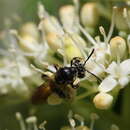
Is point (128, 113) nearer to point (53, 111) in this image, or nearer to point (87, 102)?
point (87, 102)

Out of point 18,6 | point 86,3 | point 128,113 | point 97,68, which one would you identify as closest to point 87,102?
point 128,113

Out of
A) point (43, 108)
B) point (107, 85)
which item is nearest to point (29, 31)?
point (43, 108)

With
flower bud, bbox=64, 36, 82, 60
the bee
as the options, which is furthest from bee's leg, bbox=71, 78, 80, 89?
flower bud, bbox=64, 36, 82, 60

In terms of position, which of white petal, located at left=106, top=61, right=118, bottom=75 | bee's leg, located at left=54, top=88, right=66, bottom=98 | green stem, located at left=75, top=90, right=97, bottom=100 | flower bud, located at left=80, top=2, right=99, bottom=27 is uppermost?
flower bud, located at left=80, top=2, right=99, bottom=27

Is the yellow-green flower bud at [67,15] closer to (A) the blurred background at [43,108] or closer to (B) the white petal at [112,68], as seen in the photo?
(A) the blurred background at [43,108]

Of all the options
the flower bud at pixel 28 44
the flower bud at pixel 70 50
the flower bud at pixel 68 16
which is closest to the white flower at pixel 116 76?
the flower bud at pixel 70 50

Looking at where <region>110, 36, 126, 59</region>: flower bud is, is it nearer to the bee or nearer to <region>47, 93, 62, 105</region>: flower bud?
the bee

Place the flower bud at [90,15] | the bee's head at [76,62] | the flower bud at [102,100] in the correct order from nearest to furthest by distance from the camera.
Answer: the flower bud at [102,100], the bee's head at [76,62], the flower bud at [90,15]

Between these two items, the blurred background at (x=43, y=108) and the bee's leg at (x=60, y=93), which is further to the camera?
the blurred background at (x=43, y=108)
